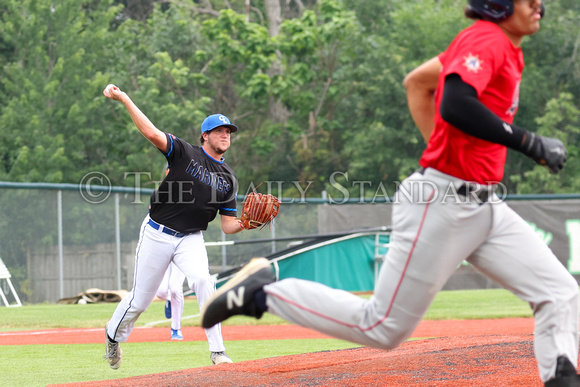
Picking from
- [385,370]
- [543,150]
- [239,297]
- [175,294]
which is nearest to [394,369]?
[385,370]

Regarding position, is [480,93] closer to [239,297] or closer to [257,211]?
[239,297]


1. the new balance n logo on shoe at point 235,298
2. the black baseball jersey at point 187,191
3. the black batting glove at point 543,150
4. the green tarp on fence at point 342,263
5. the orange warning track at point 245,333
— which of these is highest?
the black batting glove at point 543,150

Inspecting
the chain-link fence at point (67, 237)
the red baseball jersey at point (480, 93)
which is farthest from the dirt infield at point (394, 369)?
the chain-link fence at point (67, 237)

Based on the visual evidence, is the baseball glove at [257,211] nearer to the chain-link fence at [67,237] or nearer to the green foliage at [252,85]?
the chain-link fence at [67,237]

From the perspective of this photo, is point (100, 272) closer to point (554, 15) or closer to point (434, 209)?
point (434, 209)

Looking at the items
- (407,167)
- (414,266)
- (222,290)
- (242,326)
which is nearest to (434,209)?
(414,266)

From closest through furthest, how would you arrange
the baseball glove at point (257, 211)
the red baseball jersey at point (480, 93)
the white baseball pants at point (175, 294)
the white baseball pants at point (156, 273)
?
the red baseball jersey at point (480, 93) → the white baseball pants at point (156, 273) → the baseball glove at point (257, 211) → the white baseball pants at point (175, 294)

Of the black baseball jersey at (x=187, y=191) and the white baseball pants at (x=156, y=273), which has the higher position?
the black baseball jersey at (x=187, y=191)

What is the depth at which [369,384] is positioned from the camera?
4.34 metres

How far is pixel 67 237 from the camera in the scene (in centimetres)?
1560

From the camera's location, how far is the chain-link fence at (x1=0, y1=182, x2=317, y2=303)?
14789mm

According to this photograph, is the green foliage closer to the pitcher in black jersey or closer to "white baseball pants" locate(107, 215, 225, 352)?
the pitcher in black jersey

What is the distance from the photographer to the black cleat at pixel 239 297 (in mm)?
3559

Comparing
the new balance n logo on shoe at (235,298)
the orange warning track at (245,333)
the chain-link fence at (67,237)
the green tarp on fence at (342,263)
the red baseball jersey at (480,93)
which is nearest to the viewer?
the red baseball jersey at (480,93)
